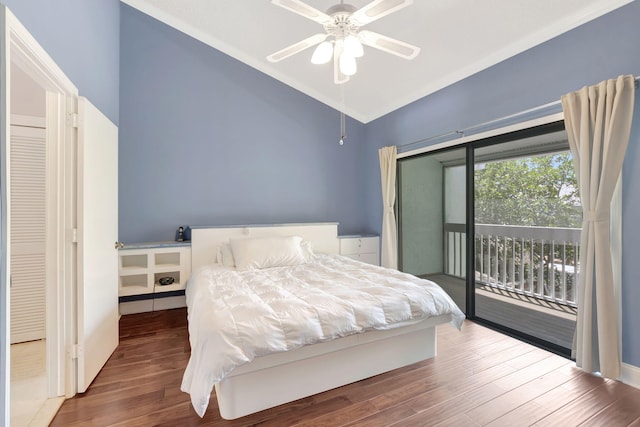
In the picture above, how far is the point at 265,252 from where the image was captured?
3.08m

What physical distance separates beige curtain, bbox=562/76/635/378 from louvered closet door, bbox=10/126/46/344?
4283 mm

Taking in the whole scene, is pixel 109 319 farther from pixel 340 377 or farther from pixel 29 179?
pixel 340 377

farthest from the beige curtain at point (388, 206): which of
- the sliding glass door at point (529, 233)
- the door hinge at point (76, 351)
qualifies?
the door hinge at point (76, 351)

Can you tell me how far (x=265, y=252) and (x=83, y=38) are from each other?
2.23 m

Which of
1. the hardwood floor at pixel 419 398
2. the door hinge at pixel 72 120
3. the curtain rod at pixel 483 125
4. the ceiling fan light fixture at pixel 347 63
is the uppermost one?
the ceiling fan light fixture at pixel 347 63

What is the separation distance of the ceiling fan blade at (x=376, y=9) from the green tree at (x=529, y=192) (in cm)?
202

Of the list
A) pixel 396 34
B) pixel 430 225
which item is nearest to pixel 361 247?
pixel 430 225

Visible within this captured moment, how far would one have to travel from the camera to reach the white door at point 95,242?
1805 millimetres

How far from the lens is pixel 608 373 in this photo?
1.92 metres

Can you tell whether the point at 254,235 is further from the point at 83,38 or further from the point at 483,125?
the point at 483,125

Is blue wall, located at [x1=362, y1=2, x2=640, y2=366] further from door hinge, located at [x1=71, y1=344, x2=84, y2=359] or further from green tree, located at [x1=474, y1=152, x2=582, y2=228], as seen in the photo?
door hinge, located at [x1=71, y1=344, x2=84, y2=359]

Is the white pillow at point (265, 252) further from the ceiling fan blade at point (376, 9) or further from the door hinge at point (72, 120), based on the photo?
the ceiling fan blade at point (376, 9)

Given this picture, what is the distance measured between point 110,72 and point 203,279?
2120 mm

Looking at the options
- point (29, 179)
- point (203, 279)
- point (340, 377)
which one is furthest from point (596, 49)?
point (29, 179)
